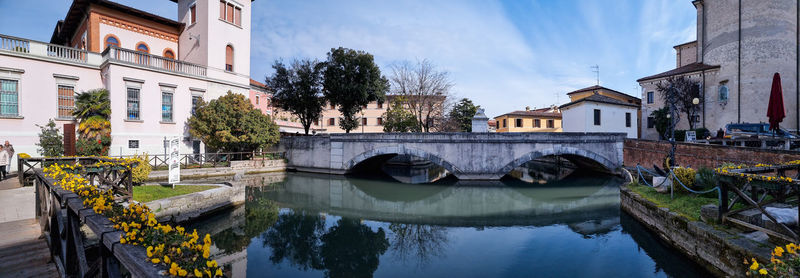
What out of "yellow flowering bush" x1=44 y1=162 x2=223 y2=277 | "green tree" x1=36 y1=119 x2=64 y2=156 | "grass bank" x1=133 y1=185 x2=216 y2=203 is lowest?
"grass bank" x1=133 y1=185 x2=216 y2=203

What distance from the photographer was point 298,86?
78.7ft

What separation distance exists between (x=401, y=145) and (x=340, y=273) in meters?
12.8

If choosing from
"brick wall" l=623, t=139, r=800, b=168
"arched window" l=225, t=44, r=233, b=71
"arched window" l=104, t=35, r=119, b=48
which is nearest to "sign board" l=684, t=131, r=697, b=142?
"brick wall" l=623, t=139, r=800, b=168

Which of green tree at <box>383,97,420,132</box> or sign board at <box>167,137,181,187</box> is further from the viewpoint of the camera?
green tree at <box>383,97,420,132</box>

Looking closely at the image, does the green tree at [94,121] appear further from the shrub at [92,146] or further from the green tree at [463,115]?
Result: the green tree at [463,115]

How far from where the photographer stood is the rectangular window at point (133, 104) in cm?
1841

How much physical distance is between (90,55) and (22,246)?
1880 cm

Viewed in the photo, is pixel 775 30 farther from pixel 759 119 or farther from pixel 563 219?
pixel 563 219

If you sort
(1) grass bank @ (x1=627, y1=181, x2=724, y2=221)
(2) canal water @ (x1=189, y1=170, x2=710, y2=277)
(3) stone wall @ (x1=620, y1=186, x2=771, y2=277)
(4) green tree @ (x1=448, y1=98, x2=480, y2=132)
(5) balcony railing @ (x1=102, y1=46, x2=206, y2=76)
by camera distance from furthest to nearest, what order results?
(4) green tree @ (x1=448, y1=98, x2=480, y2=132) < (5) balcony railing @ (x1=102, y1=46, x2=206, y2=76) < (1) grass bank @ (x1=627, y1=181, x2=724, y2=221) < (2) canal water @ (x1=189, y1=170, x2=710, y2=277) < (3) stone wall @ (x1=620, y1=186, x2=771, y2=277)

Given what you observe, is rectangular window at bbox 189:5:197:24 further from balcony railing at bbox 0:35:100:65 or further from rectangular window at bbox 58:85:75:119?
rectangular window at bbox 58:85:75:119

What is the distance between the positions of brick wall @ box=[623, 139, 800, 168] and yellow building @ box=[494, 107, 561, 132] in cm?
1693

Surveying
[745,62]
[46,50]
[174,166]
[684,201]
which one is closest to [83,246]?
[174,166]

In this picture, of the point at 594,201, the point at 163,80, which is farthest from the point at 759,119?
the point at 163,80

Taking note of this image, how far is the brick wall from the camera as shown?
10352 mm
